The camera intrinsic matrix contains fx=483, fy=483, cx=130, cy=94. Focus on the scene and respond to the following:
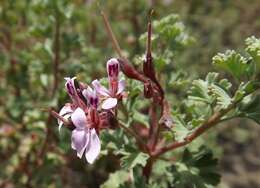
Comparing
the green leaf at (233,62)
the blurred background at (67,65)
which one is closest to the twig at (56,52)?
the blurred background at (67,65)

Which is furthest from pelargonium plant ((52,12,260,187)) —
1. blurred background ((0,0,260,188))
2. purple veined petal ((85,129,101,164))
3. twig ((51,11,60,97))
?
twig ((51,11,60,97))

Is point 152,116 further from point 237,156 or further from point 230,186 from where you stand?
point 237,156

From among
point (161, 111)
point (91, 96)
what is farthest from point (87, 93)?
point (161, 111)

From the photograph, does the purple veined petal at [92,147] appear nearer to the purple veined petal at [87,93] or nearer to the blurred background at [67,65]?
the purple veined petal at [87,93]

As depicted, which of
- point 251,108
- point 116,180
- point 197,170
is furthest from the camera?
point 116,180

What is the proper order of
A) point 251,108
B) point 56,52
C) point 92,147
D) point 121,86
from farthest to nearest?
1. point 56,52
2. point 251,108
3. point 121,86
4. point 92,147

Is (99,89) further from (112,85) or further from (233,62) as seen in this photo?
(233,62)

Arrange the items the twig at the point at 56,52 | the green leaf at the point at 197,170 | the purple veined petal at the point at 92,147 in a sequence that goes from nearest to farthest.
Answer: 1. the purple veined petal at the point at 92,147
2. the green leaf at the point at 197,170
3. the twig at the point at 56,52

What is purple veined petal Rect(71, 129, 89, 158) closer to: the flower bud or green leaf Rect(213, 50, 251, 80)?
the flower bud
